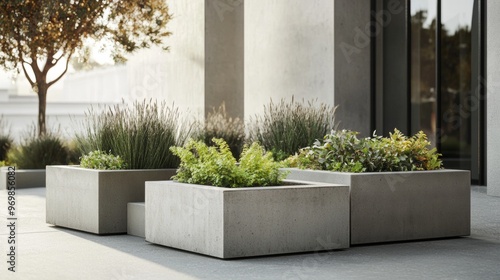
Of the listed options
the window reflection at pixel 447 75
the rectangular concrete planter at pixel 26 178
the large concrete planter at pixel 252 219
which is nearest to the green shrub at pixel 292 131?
the large concrete planter at pixel 252 219

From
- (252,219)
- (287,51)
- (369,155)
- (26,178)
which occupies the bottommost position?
(252,219)

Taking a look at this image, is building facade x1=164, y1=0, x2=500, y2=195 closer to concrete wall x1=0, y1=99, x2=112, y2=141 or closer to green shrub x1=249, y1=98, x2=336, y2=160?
green shrub x1=249, y1=98, x2=336, y2=160

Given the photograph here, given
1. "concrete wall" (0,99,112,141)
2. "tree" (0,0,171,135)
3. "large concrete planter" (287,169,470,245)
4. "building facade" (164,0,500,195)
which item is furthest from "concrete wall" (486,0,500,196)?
"concrete wall" (0,99,112,141)

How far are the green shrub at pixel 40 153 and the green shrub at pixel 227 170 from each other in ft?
23.6

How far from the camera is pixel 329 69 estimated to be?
13406mm

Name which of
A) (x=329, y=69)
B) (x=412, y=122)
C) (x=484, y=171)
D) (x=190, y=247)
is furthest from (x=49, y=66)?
(x=190, y=247)

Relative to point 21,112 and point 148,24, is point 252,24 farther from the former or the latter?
point 21,112

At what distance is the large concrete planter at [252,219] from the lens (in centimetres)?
633

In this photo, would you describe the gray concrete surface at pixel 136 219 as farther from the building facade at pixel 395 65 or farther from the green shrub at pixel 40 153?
the green shrub at pixel 40 153

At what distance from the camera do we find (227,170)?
22.1ft

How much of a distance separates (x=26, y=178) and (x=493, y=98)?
23.5 ft

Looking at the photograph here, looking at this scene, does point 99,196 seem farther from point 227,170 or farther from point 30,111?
point 30,111

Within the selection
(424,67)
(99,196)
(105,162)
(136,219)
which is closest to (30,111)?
(424,67)

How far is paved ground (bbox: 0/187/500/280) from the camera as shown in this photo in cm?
570
